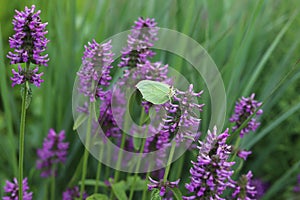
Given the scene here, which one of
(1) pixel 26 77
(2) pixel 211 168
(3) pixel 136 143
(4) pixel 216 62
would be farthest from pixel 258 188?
(1) pixel 26 77

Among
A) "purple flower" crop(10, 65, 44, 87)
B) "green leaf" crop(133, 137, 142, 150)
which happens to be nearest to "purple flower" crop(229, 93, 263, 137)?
"green leaf" crop(133, 137, 142, 150)

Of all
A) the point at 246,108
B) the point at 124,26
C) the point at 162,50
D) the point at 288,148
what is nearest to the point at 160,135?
the point at 246,108

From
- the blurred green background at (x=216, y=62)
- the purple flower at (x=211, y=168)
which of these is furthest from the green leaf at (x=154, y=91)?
the blurred green background at (x=216, y=62)

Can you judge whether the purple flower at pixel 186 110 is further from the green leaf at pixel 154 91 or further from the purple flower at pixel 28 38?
the purple flower at pixel 28 38

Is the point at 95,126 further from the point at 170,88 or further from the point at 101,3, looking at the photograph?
the point at 101,3

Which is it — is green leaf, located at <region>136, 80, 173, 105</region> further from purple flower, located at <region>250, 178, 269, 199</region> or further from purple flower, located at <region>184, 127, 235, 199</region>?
purple flower, located at <region>250, 178, 269, 199</region>
